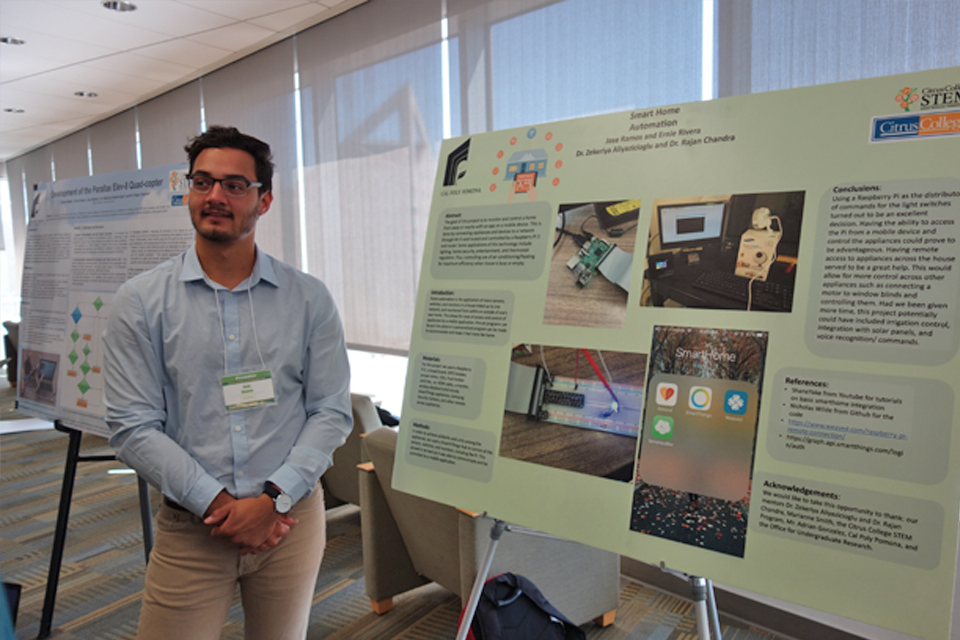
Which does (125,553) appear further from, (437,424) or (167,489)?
(437,424)

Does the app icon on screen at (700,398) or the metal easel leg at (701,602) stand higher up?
the app icon on screen at (700,398)

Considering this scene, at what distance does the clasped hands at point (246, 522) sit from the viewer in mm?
1312

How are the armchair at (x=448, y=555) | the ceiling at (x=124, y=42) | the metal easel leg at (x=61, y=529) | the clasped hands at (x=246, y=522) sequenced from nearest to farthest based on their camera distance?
1. the clasped hands at (x=246, y=522)
2. the armchair at (x=448, y=555)
3. the metal easel leg at (x=61, y=529)
4. the ceiling at (x=124, y=42)

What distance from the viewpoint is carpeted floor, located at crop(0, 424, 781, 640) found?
96.0 inches

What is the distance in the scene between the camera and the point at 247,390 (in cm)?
141

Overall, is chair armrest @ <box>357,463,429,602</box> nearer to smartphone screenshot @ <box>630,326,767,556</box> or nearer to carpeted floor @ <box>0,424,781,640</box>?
carpeted floor @ <box>0,424,781,640</box>

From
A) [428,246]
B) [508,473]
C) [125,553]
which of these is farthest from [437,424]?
[125,553]

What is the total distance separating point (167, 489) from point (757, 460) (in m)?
1.18

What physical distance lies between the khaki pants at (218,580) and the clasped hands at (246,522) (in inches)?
1.9

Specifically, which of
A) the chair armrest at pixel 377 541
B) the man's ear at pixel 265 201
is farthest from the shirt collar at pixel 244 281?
the chair armrest at pixel 377 541

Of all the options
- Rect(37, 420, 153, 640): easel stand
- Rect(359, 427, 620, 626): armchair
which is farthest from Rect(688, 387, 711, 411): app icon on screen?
Rect(37, 420, 153, 640): easel stand

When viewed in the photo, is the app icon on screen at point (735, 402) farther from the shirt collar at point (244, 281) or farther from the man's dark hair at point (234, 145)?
the man's dark hair at point (234, 145)

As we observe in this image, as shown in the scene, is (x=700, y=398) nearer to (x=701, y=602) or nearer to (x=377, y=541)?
(x=701, y=602)

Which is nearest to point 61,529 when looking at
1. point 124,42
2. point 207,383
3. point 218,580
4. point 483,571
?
point 218,580
